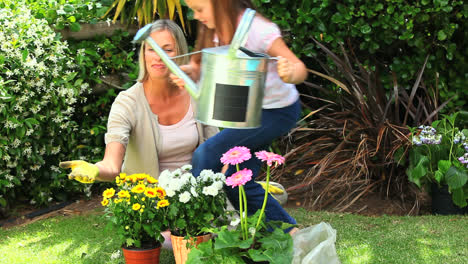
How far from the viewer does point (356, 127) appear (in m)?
4.21

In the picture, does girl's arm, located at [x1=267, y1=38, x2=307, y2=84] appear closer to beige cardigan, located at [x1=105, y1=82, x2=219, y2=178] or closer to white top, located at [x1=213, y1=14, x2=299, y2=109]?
white top, located at [x1=213, y1=14, x2=299, y2=109]

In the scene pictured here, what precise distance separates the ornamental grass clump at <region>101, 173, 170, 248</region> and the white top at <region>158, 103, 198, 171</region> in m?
0.38

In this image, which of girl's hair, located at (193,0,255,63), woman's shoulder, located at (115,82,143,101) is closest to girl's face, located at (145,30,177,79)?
woman's shoulder, located at (115,82,143,101)

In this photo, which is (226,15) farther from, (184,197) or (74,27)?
(74,27)

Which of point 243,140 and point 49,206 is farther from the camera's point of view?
point 49,206

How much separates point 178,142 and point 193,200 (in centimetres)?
51

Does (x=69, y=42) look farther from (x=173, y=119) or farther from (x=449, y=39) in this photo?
(x=449, y=39)

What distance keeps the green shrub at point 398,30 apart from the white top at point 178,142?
150 centimetres

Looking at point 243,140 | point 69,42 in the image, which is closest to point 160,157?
point 243,140

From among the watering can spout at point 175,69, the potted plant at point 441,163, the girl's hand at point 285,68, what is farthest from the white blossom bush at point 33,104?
the potted plant at point 441,163

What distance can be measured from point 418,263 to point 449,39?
6.40 feet

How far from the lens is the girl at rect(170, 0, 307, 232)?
224cm

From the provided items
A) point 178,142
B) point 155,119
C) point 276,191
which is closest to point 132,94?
point 155,119

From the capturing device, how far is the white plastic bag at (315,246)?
2.62 m
